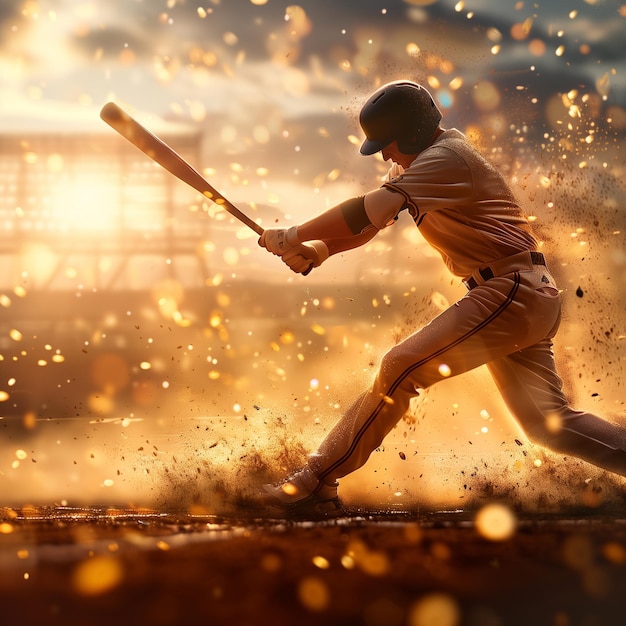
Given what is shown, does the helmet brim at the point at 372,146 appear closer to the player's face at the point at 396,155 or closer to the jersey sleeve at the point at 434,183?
the player's face at the point at 396,155

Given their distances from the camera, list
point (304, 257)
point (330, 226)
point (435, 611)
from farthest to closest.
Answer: point (304, 257)
point (330, 226)
point (435, 611)

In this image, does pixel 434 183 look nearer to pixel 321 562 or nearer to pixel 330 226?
pixel 330 226

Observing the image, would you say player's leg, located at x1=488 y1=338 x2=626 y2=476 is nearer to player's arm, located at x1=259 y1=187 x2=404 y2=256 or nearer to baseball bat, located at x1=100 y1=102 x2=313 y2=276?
player's arm, located at x1=259 y1=187 x2=404 y2=256

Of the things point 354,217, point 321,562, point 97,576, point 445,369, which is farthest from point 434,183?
point 97,576

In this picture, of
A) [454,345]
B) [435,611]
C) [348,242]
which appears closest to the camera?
[435,611]

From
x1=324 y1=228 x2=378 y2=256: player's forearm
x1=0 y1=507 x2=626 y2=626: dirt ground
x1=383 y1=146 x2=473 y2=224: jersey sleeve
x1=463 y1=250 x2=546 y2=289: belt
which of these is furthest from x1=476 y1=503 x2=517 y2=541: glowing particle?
x1=324 y1=228 x2=378 y2=256: player's forearm
